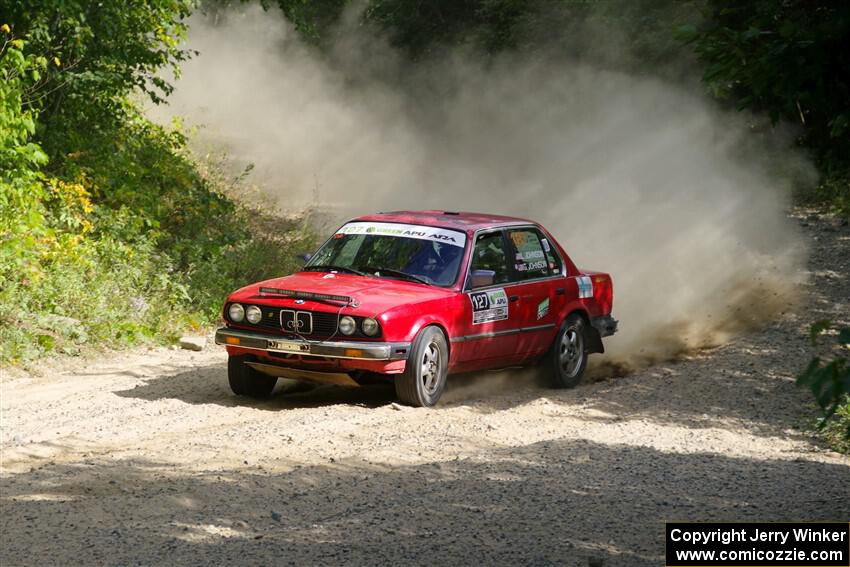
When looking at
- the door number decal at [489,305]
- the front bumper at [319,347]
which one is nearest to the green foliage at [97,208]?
the front bumper at [319,347]

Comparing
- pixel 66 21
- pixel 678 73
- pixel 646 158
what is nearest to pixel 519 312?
pixel 66 21

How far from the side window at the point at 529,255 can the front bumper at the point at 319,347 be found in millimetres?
2112

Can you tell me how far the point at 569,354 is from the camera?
39.3ft

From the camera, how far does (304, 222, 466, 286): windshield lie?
1070cm

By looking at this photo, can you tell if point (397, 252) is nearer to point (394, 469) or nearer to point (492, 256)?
point (492, 256)

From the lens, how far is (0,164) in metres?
13.6

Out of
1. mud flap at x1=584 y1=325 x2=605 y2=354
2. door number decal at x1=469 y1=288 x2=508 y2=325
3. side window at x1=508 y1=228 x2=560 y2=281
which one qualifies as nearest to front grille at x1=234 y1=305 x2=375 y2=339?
door number decal at x1=469 y1=288 x2=508 y2=325

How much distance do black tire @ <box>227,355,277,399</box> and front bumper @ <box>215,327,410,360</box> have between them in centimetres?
24

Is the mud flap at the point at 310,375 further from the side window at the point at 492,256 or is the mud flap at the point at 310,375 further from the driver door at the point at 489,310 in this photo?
the side window at the point at 492,256

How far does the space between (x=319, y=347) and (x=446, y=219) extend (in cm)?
233

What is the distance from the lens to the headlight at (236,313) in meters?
10.3

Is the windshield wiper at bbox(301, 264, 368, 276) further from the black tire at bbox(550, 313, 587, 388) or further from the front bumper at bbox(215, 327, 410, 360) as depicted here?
the black tire at bbox(550, 313, 587, 388)

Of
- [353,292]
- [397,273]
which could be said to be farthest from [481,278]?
[353,292]

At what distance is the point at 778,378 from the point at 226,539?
731 centimetres
